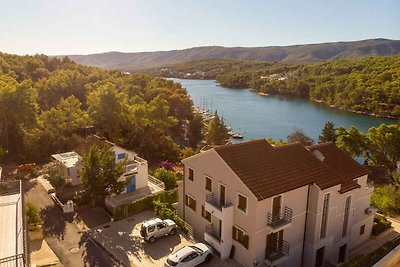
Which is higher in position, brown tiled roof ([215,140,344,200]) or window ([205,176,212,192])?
brown tiled roof ([215,140,344,200])

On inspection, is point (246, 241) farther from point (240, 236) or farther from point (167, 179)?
point (167, 179)

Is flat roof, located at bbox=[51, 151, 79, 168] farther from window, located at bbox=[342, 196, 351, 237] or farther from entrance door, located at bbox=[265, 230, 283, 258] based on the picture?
window, located at bbox=[342, 196, 351, 237]

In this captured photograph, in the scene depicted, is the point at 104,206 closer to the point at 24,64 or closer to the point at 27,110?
the point at 27,110

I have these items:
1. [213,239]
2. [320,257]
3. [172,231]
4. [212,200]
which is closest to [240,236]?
[213,239]

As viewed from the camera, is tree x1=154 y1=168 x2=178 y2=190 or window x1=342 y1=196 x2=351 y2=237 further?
tree x1=154 y1=168 x2=178 y2=190

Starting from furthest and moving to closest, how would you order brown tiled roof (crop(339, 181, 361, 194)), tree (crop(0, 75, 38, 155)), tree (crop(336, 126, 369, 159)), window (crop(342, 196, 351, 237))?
tree (crop(336, 126, 369, 159)) → tree (crop(0, 75, 38, 155)) → window (crop(342, 196, 351, 237)) → brown tiled roof (crop(339, 181, 361, 194))

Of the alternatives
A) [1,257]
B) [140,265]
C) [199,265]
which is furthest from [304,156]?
[1,257]

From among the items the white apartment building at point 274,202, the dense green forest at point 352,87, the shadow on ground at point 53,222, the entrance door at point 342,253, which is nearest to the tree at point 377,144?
the white apartment building at point 274,202

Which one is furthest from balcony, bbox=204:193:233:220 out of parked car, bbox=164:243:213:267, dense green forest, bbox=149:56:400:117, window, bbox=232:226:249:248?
dense green forest, bbox=149:56:400:117
